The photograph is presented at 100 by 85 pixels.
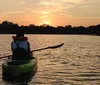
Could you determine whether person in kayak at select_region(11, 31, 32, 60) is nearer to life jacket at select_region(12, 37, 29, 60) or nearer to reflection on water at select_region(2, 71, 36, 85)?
life jacket at select_region(12, 37, 29, 60)

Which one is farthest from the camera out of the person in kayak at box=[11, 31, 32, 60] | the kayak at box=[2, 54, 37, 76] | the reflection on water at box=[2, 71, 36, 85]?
the person in kayak at box=[11, 31, 32, 60]

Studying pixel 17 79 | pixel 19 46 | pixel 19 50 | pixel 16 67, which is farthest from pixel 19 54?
pixel 17 79

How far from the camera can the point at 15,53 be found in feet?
62.7

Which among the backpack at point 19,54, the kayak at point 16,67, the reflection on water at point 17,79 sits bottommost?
the reflection on water at point 17,79

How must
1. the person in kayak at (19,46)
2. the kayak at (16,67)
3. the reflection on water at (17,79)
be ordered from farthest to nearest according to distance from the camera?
the person in kayak at (19,46) < the reflection on water at (17,79) < the kayak at (16,67)

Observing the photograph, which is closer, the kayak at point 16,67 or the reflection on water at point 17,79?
A: the kayak at point 16,67

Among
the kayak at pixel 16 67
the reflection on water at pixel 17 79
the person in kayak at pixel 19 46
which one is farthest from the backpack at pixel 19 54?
the reflection on water at pixel 17 79

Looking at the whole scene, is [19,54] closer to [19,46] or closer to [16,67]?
[19,46]

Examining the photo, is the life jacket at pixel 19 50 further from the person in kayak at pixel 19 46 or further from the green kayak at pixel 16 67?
the green kayak at pixel 16 67

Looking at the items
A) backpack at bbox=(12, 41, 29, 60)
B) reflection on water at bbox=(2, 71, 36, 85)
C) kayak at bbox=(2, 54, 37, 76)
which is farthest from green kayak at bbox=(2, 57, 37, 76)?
backpack at bbox=(12, 41, 29, 60)

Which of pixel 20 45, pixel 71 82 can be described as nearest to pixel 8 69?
pixel 20 45

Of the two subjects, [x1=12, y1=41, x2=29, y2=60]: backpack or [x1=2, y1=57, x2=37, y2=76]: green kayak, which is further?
[x1=12, y1=41, x2=29, y2=60]: backpack

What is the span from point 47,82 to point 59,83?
73 cm

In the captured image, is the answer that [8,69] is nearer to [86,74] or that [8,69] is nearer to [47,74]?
[47,74]
